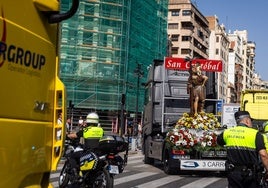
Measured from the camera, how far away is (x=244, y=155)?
636cm

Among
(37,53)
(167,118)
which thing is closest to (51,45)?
(37,53)

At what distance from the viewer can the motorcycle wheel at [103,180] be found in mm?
8961

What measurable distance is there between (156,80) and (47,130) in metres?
14.7

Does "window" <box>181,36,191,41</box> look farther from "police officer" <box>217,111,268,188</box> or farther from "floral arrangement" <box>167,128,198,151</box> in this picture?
"police officer" <box>217,111,268,188</box>

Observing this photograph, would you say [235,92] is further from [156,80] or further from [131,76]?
[156,80]

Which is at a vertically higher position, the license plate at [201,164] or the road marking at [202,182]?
the license plate at [201,164]

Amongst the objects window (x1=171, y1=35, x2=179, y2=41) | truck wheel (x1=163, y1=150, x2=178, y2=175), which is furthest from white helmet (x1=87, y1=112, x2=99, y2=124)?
window (x1=171, y1=35, x2=179, y2=41)

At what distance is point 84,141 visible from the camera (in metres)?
9.41

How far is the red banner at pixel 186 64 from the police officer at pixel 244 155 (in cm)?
1143

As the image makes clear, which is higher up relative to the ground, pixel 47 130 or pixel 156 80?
pixel 156 80

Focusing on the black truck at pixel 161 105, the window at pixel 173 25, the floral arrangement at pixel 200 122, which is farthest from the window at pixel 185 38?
the floral arrangement at pixel 200 122

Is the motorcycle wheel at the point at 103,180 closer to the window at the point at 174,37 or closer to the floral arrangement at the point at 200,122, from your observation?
the floral arrangement at the point at 200,122

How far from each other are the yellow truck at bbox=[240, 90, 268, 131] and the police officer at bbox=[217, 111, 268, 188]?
51.3 ft

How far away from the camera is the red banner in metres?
18.1
